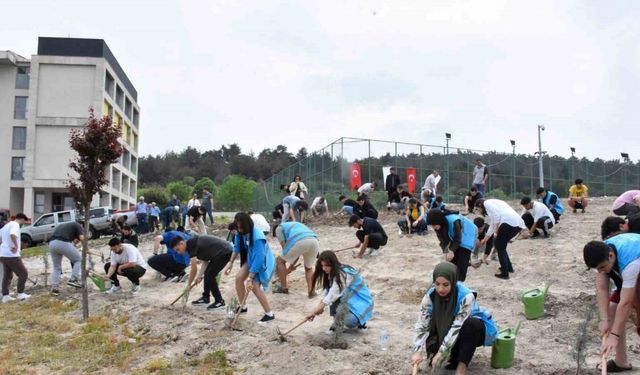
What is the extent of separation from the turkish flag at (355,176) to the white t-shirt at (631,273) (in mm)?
17334

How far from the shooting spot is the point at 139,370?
21.1ft

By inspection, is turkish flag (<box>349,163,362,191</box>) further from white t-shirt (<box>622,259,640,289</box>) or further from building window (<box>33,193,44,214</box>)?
building window (<box>33,193,44,214</box>)

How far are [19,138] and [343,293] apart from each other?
40.6 metres

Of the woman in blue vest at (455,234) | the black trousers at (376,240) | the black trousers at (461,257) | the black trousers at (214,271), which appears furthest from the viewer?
the black trousers at (376,240)

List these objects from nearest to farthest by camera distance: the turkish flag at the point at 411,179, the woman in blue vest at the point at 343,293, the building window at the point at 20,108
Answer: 1. the woman in blue vest at the point at 343,293
2. the turkish flag at the point at 411,179
3. the building window at the point at 20,108

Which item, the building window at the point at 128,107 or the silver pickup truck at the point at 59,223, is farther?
the building window at the point at 128,107

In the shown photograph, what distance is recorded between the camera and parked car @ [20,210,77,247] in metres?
23.1

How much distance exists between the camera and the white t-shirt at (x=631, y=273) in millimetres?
4602

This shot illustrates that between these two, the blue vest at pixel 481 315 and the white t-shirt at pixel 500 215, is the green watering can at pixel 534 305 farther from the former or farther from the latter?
the white t-shirt at pixel 500 215

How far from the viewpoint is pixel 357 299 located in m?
7.04

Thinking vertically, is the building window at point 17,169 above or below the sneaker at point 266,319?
above

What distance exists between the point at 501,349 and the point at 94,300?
24.3 ft

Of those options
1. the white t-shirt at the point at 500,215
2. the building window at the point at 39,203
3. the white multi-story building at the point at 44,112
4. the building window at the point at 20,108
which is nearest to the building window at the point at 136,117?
the white multi-story building at the point at 44,112

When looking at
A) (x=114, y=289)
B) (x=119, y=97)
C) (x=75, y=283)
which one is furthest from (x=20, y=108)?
(x=114, y=289)
